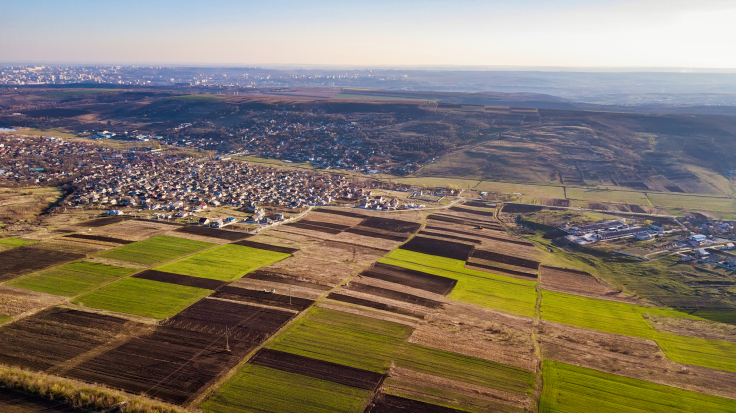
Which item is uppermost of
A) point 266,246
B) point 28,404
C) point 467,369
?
point 266,246

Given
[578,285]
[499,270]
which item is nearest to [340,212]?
[499,270]

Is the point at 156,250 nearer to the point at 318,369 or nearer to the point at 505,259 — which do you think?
the point at 318,369

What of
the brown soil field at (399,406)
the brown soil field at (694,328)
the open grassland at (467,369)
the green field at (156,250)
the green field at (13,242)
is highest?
the green field at (13,242)

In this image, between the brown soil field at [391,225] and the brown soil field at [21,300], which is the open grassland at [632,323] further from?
the brown soil field at [21,300]

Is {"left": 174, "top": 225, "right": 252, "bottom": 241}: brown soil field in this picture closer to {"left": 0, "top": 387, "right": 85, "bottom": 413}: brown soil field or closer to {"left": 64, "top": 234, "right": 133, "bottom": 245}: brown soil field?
{"left": 64, "top": 234, "right": 133, "bottom": 245}: brown soil field

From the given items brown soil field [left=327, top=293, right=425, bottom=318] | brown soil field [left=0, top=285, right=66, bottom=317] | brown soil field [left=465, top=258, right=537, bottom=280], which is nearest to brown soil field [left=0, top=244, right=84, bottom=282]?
brown soil field [left=0, top=285, right=66, bottom=317]

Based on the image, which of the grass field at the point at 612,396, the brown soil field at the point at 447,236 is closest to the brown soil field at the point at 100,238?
the brown soil field at the point at 447,236
